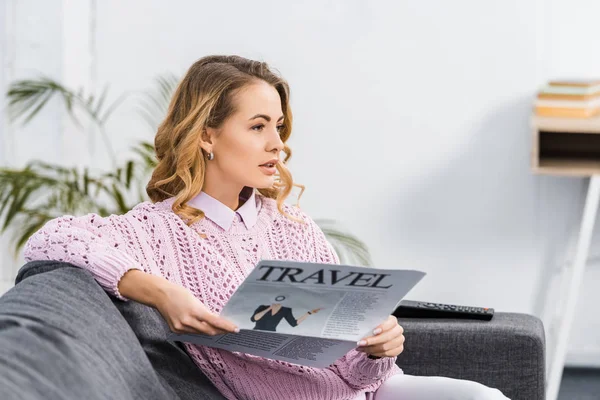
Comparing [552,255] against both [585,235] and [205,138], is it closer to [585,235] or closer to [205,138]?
[585,235]

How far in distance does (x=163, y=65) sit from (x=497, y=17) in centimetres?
119

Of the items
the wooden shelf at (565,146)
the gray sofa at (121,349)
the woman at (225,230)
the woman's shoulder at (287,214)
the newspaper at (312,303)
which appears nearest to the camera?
the gray sofa at (121,349)

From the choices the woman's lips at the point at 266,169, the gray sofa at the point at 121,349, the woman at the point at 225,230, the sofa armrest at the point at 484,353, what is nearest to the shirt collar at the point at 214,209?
the woman at the point at 225,230

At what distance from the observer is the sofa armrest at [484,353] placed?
190 cm

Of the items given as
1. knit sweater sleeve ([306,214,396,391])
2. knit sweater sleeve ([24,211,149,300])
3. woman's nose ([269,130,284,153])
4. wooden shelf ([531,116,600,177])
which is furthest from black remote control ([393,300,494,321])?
wooden shelf ([531,116,600,177])

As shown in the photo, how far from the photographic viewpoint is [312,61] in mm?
3287

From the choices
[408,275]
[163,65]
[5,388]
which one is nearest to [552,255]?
[163,65]

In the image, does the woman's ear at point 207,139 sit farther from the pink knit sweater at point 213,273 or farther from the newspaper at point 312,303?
the newspaper at point 312,303

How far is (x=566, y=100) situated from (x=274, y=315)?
182 cm

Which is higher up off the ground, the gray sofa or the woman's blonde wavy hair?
the woman's blonde wavy hair

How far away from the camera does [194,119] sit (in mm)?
1776

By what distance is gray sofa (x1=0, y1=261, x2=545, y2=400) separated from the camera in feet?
3.81

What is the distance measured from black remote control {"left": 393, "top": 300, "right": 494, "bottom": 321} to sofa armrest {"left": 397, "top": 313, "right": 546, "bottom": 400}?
0.04 m

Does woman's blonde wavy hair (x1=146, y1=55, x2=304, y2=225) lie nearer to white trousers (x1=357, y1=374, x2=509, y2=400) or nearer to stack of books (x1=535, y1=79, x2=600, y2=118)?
white trousers (x1=357, y1=374, x2=509, y2=400)
